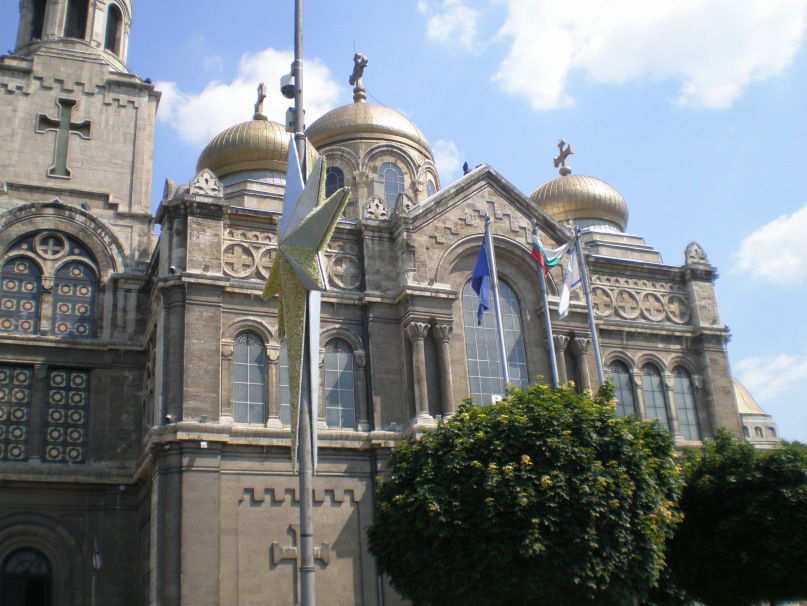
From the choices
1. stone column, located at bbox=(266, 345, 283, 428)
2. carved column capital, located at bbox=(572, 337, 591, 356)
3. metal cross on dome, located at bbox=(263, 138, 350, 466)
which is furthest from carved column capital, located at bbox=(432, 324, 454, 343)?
metal cross on dome, located at bbox=(263, 138, 350, 466)

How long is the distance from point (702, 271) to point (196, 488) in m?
21.2

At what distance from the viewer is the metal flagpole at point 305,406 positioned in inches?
590

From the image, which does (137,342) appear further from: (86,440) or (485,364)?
(485,364)

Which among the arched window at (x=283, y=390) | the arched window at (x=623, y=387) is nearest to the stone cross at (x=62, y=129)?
the arched window at (x=283, y=390)

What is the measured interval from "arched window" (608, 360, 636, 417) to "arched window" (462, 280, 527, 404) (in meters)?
4.20

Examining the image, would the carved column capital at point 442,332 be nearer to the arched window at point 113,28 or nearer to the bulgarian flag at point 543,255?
the bulgarian flag at point 543,255

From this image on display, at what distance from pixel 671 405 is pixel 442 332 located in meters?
9.74

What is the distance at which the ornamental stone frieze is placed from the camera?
3406 centimetres

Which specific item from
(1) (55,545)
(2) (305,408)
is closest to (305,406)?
(2) (305,408)

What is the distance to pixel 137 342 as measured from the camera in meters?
30.4

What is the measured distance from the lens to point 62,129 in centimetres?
3325

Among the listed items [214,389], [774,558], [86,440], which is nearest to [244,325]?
[214,389]

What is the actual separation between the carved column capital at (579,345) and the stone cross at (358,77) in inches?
686

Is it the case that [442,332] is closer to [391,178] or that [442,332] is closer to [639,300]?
[639,300]
